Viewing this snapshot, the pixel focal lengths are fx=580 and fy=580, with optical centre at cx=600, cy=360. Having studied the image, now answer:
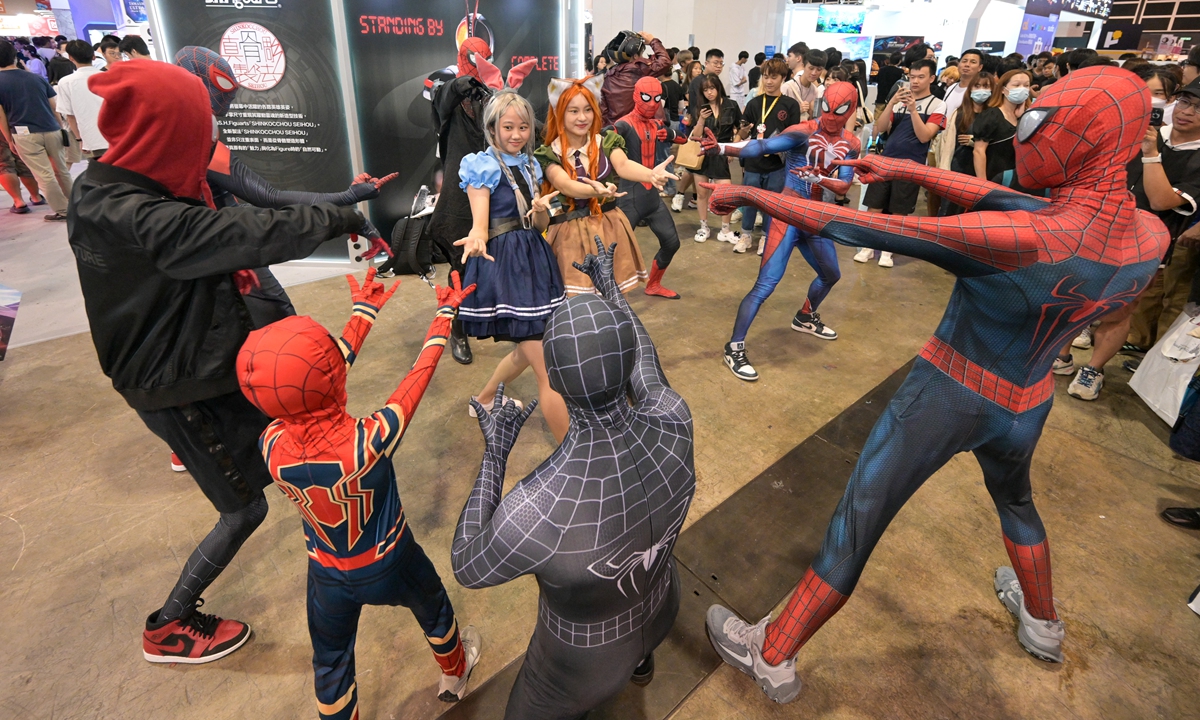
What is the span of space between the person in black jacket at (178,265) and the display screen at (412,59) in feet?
12.6

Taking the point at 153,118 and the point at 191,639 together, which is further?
the point at 191,639

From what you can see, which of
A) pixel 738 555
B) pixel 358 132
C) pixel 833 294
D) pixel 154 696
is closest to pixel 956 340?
→ pixel 738 555

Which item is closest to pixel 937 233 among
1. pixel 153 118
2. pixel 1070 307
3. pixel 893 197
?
pixel 1070 307

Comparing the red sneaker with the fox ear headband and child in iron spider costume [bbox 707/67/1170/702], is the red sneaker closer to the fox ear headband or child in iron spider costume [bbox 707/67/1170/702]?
child in iron spider costume [bbox 707/67/1170/702]

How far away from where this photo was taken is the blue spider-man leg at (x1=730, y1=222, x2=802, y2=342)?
4.04 meters

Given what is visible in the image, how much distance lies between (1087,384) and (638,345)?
3761 mm

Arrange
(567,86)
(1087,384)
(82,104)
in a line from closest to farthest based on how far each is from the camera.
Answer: (567,86) < (1087,384) < (82,104)

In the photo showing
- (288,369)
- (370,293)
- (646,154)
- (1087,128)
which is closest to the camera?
(288,369)

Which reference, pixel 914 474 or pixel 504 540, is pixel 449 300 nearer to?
pixel 504 540

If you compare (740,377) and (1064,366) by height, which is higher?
(1064,366)

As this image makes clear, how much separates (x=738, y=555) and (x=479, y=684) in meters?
1.22

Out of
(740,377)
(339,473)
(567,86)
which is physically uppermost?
(567,86)

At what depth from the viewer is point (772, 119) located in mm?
5816

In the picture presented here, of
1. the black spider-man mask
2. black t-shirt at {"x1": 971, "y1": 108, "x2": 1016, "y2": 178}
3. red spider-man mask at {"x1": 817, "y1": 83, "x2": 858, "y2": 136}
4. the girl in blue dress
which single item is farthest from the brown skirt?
black t-shirt at {"x1": 971, "y1": 108, "x2": 1016, "y2": 178}
